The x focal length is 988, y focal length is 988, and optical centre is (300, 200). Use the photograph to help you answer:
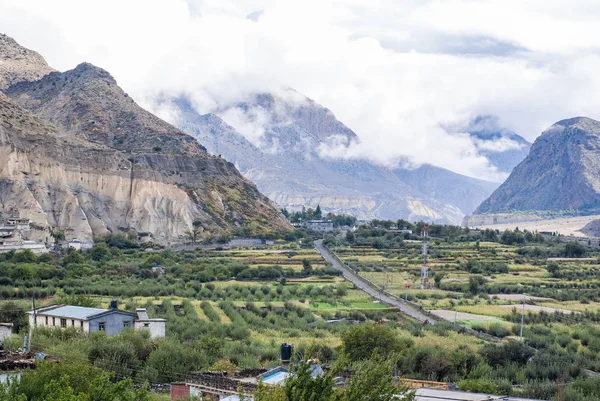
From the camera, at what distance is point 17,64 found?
177500 millimetres

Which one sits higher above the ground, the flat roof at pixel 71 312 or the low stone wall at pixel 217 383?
the flat roof at pixel 71 312

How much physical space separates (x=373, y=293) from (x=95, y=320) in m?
37.9

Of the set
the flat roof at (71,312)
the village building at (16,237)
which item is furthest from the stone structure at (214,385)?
the village building at (16,237)

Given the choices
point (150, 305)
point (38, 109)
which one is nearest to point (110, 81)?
point (38, 109)

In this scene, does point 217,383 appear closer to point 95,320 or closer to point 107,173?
point 95,320

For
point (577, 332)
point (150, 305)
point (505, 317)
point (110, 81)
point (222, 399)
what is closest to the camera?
point (222, 399)

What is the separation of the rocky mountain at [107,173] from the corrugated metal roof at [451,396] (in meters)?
74.4

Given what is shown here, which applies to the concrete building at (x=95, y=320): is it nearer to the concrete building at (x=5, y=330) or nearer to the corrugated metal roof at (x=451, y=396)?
the concrete building at (x=5, y=330)

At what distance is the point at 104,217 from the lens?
11350 centimetres

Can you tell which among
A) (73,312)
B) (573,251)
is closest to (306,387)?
(73,312)

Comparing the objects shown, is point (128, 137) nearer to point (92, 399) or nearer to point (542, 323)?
point (542, 323)

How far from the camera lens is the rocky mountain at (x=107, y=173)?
105688mm

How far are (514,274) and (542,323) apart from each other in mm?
35622

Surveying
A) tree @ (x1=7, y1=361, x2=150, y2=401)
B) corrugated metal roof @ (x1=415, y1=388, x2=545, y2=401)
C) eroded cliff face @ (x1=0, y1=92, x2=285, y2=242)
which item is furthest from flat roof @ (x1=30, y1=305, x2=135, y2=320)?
eroded cliff face @ (x1=0, y1=92, x2=285, y2=242)
